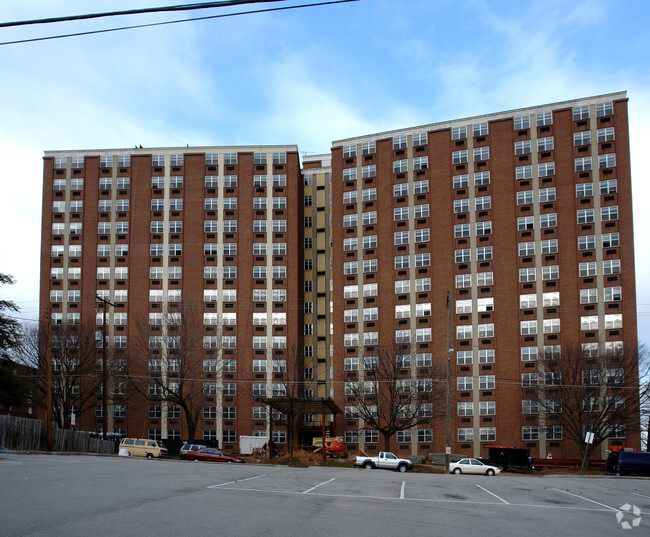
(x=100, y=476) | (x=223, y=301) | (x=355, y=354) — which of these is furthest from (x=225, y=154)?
(x=100, y=476)

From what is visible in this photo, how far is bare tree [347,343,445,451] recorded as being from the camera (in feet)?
236

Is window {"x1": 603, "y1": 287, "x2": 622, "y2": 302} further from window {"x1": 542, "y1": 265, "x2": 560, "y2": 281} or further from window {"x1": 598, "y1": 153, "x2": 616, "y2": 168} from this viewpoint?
window {"x1": 598, "y1": 153, "x2": 616, "y2": 168}

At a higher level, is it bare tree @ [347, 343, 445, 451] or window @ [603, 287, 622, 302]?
window @ [603, 287, 622, 302]

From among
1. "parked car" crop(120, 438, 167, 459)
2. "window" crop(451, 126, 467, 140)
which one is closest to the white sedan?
"parked car" crop(120, 438, 167, 459)

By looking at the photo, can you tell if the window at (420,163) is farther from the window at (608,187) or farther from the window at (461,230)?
the window at (608,187)

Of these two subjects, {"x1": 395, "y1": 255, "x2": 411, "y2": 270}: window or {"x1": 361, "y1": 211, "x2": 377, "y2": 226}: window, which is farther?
{"x1": 361, "y1": 211, "x2": 377, "y2": 226}: window

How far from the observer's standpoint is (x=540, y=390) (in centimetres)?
7262

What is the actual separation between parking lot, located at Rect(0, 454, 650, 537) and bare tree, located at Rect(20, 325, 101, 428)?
180 feet

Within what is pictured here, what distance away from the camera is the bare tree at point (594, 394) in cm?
6700

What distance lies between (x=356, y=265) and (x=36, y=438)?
48399 millimetres

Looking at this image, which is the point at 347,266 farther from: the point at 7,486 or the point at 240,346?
the point at 7,486

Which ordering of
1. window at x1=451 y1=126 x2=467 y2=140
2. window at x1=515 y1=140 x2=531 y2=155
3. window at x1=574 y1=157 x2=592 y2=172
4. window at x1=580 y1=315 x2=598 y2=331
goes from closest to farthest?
1. window at x1=580 y1=315 x2=598 y2=331
2. window at x1=574 y1=157 x2=592 y2=172
3. window at x1=515 y1=140 x2=531 y2=155
4. window at x1=451 y1=126 x2=467 y2=140

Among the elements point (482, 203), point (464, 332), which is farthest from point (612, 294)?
point (482, 203)

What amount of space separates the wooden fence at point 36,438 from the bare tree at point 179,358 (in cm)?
2215
